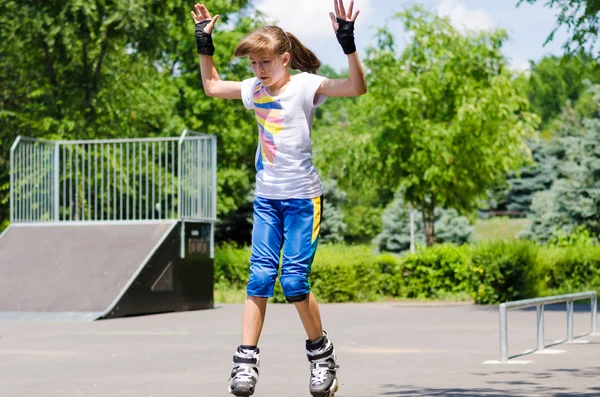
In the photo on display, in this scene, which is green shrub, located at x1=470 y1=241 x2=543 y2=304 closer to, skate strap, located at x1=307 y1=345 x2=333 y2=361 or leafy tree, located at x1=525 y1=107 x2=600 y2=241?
skate strap, located at x1=307 y1=345 x2=333 y2=361

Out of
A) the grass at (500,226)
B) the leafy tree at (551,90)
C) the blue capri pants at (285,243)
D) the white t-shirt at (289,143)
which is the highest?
the leafy tree at (551,90)

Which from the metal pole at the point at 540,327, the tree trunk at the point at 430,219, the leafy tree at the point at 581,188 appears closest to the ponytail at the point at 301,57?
the metal pole at the point at 540,327

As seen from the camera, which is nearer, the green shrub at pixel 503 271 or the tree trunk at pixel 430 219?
the green shrub at pixel 503 271

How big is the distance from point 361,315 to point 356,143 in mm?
15202

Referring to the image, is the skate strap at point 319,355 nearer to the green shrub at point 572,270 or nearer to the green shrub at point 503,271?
the green shrub at point 503,271

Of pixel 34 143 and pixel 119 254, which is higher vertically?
pixel 34 143

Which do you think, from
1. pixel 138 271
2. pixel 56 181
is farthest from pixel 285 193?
pixel 56 181

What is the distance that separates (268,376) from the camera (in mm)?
7574

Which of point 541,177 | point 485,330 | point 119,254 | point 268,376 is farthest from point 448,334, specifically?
point 541,177

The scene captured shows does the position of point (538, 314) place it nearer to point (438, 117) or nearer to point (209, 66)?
point (209, 66)

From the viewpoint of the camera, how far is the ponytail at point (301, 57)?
18.2ft

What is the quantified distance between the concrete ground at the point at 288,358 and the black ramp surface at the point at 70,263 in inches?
38.4

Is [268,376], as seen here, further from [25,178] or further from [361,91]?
[25,178]

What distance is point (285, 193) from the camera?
5.34 metres
